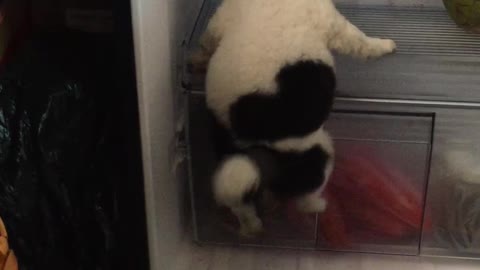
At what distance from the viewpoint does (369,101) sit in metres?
1.20

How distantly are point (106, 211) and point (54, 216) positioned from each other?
3.2 inches

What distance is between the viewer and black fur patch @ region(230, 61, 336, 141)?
1.04m

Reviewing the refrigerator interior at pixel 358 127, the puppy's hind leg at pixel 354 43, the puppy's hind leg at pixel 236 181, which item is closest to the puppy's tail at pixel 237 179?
the puppy's hind leg at pixel 236 181

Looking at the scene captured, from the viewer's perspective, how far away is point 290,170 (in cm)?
111

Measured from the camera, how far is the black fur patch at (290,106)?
104 centimetres

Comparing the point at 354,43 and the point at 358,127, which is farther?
the point at 358,127

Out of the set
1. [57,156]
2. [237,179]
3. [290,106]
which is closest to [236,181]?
[237,179]

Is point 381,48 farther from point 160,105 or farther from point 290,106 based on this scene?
point 160,105

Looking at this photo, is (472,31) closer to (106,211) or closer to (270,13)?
(270,13)

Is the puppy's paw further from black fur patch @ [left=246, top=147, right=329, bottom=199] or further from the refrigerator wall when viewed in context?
the refrigerator wall

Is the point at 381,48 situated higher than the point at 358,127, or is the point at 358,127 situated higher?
the point at 381,48

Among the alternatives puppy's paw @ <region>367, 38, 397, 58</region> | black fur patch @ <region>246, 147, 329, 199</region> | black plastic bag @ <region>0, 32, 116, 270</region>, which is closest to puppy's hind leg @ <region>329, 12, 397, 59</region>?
puppy's paw @ <region>367, 38, 397, 58</region>

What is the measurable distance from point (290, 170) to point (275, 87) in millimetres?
142

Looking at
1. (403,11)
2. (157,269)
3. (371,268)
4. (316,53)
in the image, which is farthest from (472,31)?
(157,269)
